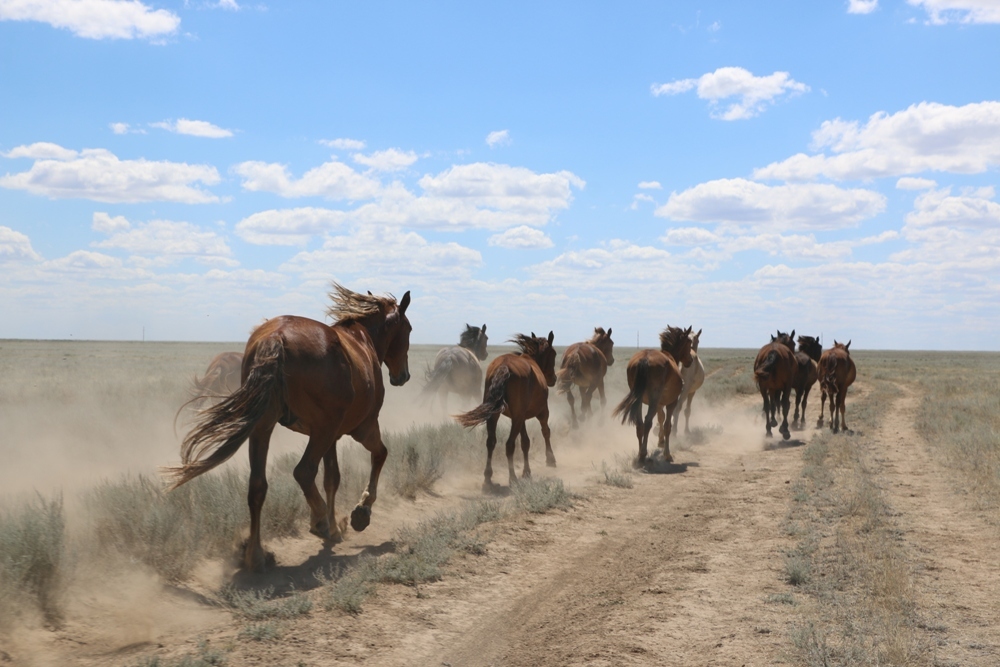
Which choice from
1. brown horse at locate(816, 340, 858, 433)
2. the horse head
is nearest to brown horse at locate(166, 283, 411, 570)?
the horse head

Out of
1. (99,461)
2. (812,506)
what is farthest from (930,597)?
(99,461)

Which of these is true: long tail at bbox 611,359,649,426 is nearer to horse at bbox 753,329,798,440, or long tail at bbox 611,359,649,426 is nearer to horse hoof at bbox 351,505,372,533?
horse at bbox 753,329,798,440

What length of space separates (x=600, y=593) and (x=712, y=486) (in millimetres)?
6501

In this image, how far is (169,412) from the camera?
1952 cm

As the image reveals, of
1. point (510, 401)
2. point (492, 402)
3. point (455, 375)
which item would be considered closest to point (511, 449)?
point (510, 401)

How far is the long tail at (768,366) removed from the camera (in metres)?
19.3

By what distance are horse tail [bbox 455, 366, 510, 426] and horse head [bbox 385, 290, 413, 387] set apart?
6.76ft

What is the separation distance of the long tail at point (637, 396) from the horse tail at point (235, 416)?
8.52 metres

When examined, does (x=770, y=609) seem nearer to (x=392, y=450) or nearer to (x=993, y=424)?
(x=392, y=450)

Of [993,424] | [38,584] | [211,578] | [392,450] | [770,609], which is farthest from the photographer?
[993,424]

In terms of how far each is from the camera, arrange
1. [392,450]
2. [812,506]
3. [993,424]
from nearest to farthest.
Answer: [812,506] < [392,450] < [993,424]

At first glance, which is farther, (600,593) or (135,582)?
(600,593)

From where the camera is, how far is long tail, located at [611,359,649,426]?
14.3m

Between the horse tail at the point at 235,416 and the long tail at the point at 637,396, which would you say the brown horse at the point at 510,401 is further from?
the horse tail at the point at 235,416
